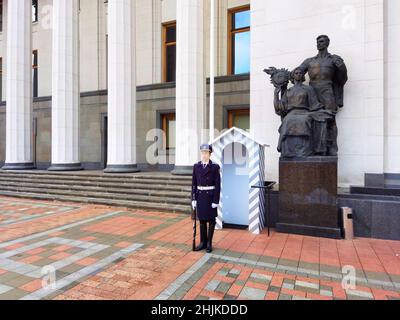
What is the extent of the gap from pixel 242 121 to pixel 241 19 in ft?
16.9

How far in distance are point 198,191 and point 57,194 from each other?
324 inches

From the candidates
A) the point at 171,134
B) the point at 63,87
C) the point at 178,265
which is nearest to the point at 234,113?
the point at 171,134

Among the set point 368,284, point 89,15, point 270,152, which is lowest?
point 368,284

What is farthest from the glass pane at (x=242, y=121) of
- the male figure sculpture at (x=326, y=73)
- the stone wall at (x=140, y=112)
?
the male figure sculpture at (x=326, y=73)

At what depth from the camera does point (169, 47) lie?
16.7 m

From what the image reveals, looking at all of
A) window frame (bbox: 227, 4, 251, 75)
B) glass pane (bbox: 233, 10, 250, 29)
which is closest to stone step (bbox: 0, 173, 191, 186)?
window frame (bbox: 227, 4, 251, 75)

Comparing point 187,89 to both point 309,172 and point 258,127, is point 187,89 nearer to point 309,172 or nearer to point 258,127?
point 258,127

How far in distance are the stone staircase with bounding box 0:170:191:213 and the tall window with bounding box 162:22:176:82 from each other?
738cm

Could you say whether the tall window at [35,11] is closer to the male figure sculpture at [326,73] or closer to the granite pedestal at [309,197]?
the male figure sculpture at [326,73]

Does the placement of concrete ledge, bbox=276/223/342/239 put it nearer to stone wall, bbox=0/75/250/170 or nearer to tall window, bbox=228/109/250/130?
stone wall, bbox=0/75/250/170

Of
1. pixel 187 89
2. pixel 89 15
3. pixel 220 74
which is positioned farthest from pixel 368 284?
pixel 89 15

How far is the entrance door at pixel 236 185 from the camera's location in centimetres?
732

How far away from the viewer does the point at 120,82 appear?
12.4 metres

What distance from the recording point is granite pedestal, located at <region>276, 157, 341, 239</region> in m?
6.37
